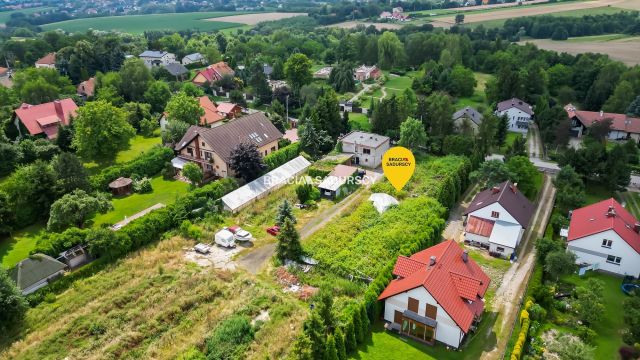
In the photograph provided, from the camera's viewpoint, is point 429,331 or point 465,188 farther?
point 465,188

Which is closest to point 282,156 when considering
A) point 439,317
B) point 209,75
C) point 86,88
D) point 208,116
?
point 208,116

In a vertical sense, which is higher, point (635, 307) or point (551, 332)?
point (635, 307)

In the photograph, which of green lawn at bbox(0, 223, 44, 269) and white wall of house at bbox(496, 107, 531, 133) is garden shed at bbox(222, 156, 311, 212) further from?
white wall of house at bbox(496, 107, 531, 133)


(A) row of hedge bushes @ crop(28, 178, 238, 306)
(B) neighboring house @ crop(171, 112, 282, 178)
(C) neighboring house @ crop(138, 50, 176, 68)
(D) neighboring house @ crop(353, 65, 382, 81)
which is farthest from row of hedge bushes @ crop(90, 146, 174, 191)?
(C) neighboring house @ crop(138, 50, 176, 68)

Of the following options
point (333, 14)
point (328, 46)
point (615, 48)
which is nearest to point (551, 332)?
point (615, 48)

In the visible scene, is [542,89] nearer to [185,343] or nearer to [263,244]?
[263,244]

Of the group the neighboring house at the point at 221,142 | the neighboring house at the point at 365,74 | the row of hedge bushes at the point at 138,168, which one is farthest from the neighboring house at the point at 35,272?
the neighboring house at the point at 365,74
